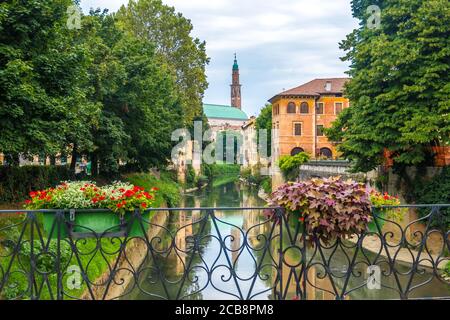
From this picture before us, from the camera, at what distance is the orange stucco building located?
53656 millimetres

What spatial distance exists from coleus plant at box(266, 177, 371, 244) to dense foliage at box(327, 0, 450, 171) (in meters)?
14.2

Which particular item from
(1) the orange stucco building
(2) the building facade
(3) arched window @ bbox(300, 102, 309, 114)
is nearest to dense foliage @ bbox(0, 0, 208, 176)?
(1) the orange stucco building

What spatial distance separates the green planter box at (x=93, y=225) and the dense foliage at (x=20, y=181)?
11746 millimetres

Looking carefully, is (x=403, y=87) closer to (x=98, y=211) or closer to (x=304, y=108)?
(x=98, y=211)

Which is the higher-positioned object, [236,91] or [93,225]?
[236,91]

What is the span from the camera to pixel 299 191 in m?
5.34

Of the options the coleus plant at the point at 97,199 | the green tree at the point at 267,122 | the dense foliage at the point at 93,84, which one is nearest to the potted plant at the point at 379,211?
the coleus plant at the point at 97,199

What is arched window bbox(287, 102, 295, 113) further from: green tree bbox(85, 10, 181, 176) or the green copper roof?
the green copper roof

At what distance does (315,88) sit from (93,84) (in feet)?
123

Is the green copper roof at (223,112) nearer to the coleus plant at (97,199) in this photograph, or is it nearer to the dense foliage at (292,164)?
the dense foliage at (292,164)

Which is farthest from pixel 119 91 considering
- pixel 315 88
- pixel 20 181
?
pixel 315 88

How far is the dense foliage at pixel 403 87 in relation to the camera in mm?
18734

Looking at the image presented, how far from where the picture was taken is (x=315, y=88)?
180 ft

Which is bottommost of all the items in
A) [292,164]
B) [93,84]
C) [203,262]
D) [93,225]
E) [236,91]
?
[203,262]
